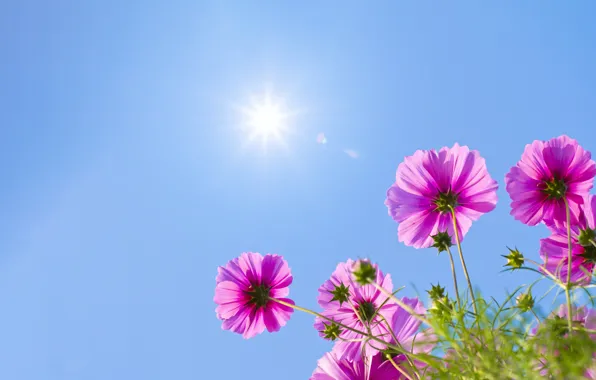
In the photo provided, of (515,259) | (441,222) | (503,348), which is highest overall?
(441,222)

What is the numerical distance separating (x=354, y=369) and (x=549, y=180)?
1.59ft

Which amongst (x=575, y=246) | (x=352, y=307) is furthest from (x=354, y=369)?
(x=575, y=246)

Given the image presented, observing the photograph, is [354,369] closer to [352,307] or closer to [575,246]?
[352,307]

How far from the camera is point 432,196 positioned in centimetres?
95

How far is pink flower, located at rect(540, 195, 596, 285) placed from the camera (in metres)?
0.84

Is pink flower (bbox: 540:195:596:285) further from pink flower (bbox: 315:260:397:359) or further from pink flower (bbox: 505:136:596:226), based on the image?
pink flower (bbox: 315:260:397:359)

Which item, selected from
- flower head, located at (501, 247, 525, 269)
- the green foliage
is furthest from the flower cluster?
the green foliage

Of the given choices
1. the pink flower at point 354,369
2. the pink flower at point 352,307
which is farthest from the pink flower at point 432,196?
the pink flower at point 354,369

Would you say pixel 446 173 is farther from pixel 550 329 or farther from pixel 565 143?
pixel 550 329

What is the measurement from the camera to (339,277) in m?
0.95

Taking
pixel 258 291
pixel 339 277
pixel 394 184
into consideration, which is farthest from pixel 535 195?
pixel 258 291

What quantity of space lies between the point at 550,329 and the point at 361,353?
37 cm

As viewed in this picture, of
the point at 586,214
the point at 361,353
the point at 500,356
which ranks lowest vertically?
the point at 500,356

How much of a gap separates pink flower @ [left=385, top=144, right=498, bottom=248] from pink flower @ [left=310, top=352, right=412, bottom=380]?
8.6 inches
